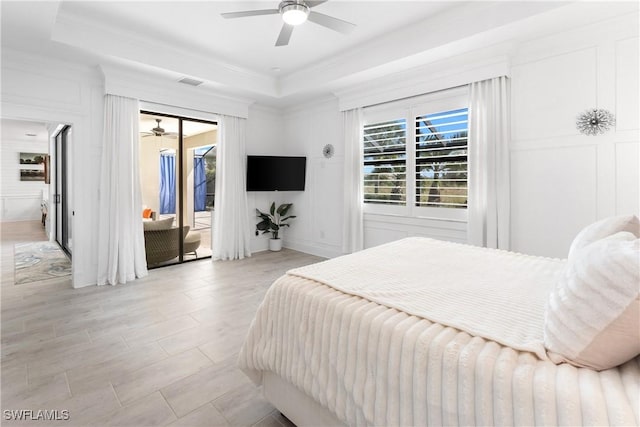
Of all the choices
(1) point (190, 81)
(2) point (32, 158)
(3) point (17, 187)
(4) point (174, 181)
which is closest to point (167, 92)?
(1) point (190, 81)

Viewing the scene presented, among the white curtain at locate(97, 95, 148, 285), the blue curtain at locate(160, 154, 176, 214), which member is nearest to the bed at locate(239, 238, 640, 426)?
the white curtain at locate(97, 95, 148, 285)

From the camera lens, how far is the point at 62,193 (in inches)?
231

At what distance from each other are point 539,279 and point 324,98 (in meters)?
4.43

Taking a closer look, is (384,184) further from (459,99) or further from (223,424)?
(223,424)

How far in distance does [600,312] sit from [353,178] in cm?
414

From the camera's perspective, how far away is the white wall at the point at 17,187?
366 inches

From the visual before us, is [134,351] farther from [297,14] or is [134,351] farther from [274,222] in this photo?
[274,222]

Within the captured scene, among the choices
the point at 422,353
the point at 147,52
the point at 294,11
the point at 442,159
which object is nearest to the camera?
the point at 422,353

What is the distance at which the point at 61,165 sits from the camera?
593 cm

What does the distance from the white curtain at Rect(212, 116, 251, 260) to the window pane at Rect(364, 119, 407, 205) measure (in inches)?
83.9

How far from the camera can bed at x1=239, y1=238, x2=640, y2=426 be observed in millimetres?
842

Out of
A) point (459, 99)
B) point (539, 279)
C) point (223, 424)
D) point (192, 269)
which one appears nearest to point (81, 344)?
point (223, 424)

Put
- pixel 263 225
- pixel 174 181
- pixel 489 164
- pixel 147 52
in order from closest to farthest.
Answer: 1. pixel 489 164
2. pixel 147 52
3. pixel 174 181
4. pixel 263 225

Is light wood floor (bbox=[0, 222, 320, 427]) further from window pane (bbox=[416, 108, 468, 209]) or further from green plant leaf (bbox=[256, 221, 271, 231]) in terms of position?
window pane (bbox=[416, 108, 468, 209])
